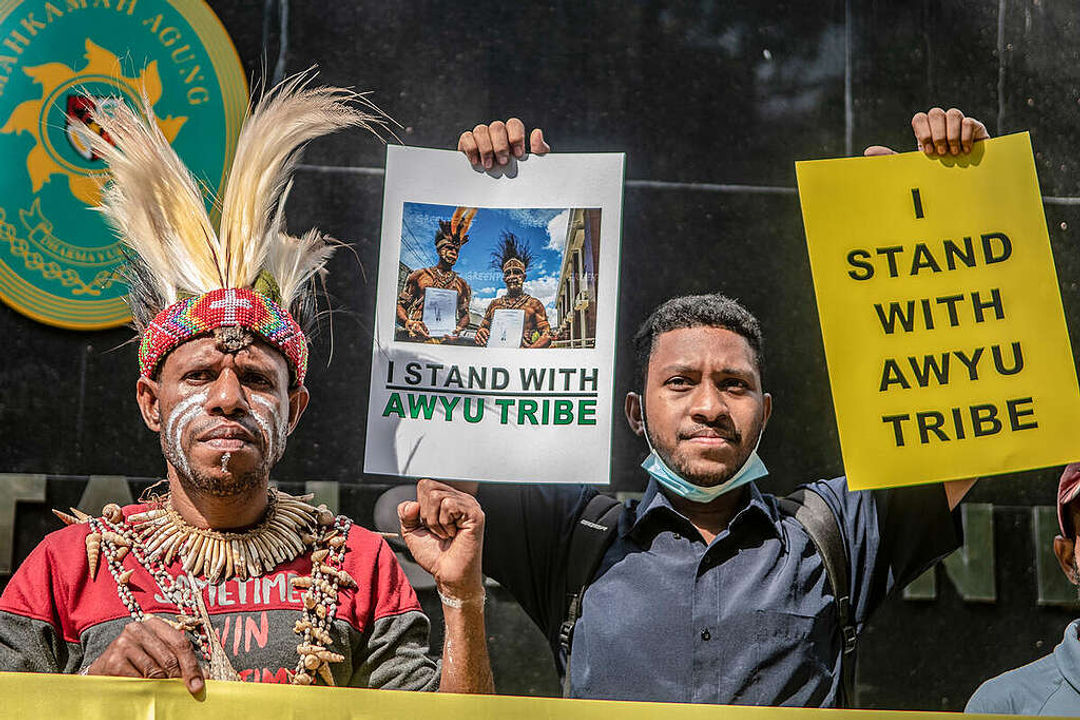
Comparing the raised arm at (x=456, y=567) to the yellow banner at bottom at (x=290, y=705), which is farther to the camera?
the raised arm at (x=456, y=567)

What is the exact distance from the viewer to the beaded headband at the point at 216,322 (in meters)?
3.18

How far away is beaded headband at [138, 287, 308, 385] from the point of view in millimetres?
3178

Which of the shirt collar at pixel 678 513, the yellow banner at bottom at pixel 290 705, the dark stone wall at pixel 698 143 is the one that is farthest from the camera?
the dark stone wall at pixel 698 143

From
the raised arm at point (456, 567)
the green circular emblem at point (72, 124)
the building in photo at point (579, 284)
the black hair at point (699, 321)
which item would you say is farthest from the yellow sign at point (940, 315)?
the green circular emblem at point (72, 124)

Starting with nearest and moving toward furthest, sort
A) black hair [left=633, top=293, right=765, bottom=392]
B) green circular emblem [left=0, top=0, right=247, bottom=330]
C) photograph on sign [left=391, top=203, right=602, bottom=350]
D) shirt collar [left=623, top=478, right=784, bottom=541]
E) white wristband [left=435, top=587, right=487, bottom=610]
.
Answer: white wristband [left=435, top=587, right=487, bottom=610] < shirt collar [left=623, top=478, right=784, bottom=541] < black hair [left=633, top=293, right=765, bottom=392] < photograph on sign [left=391, top=203, right=602, bottom=350] < green circular emblem [left=0, top=0, right=247, bottom=330]

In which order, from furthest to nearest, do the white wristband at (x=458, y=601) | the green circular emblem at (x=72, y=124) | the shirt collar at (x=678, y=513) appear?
the green circular emblem at (x=72, y=124)
the shirt collar at (x=678, y=513)
the white wristband at (x=458, y=601)

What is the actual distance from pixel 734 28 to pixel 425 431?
1707 mm

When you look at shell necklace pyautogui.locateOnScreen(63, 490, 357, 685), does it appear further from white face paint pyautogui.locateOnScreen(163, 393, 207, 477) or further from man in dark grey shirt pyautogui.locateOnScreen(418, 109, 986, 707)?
man in dark grey shirt pyautogui.locateOnScreen(418, 109, 986, 707)

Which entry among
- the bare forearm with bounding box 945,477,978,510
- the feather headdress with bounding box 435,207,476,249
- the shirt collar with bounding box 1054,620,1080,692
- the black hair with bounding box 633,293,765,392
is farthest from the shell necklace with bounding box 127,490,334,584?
the shirt collar with bounding box 1054,620,1080,692

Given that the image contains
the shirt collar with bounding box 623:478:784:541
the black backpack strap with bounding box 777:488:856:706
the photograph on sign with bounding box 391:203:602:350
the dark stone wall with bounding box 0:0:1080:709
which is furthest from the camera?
the dark stone wall with bounding box 0:0:1080:709

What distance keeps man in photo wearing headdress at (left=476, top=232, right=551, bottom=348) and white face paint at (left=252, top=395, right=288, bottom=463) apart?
0.63m

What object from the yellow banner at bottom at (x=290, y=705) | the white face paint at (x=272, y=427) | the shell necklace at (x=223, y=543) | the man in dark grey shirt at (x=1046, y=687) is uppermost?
the white face paint at (x=272, y=427)

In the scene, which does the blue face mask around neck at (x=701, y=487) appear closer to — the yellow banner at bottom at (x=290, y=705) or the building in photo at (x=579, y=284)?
the building in photo at (x=579, y=284)

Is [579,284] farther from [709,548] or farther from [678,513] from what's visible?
[709,548]
